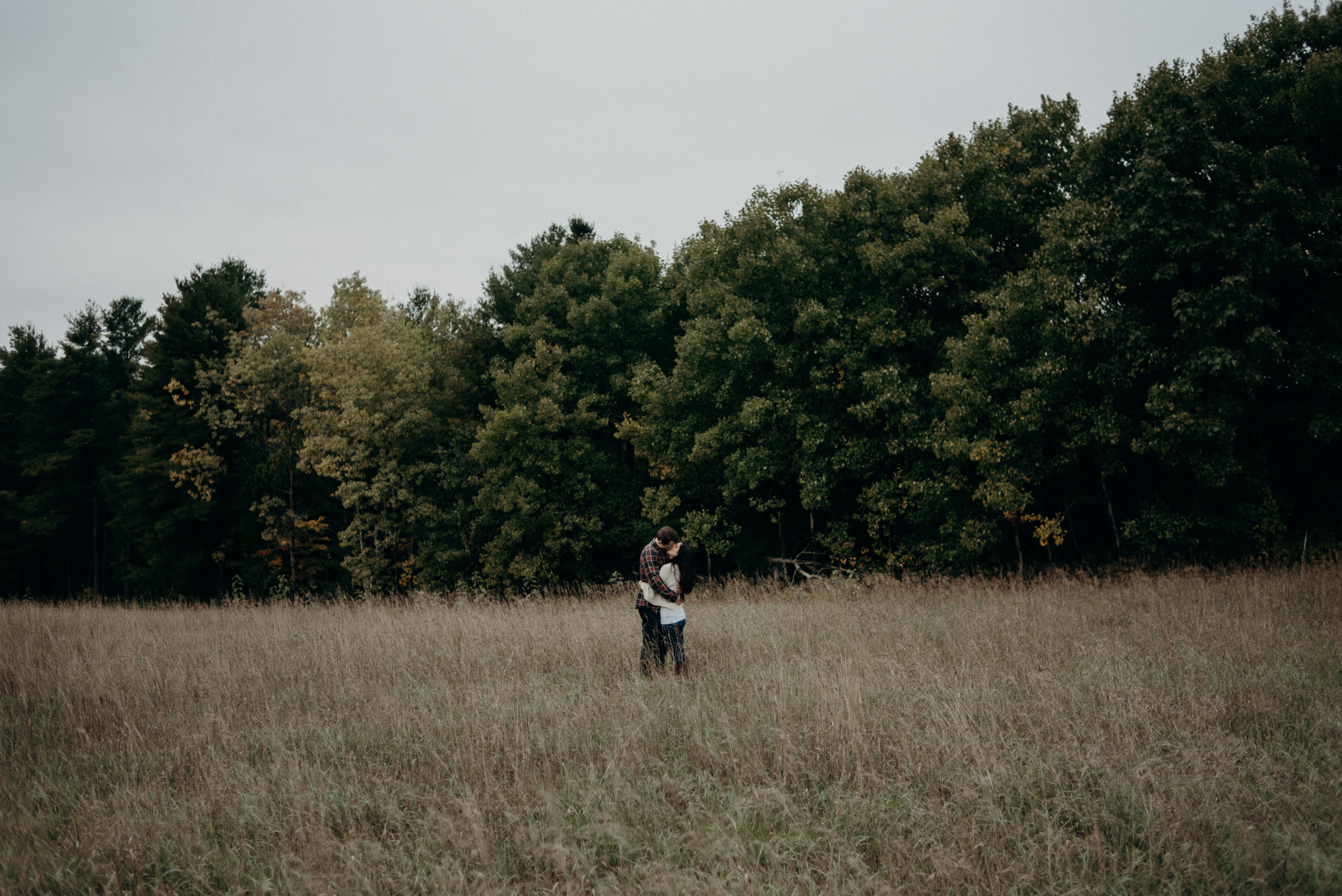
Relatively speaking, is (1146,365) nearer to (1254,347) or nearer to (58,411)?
(1254,347)

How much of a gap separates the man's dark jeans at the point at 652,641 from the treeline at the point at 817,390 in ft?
41.1

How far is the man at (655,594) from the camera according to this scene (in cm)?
727

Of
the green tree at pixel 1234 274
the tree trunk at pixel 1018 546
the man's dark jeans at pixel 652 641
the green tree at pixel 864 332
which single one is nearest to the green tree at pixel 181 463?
the green tree at pixel 864 332

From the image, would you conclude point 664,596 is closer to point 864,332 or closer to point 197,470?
point 864,332

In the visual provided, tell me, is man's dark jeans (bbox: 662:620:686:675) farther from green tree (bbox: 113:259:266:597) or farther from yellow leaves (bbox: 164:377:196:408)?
yellow leaves (bbox: 164:377:196:408)

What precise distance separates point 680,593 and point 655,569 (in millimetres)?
390

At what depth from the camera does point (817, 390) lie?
69.7 feet

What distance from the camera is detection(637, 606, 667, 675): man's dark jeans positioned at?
24.6ft

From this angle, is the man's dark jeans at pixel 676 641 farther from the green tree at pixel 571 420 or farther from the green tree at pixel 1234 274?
the green tree at pixel 571 420

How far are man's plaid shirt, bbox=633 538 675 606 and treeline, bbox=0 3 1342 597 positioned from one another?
12.5 meters

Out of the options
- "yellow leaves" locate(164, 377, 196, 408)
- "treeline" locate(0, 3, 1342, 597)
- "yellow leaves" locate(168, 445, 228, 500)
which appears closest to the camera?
"treeline" locate(0, 3, 1342, 597)

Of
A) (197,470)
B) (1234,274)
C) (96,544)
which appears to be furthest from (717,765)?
(96,544)

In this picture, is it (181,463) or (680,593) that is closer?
(680,593)

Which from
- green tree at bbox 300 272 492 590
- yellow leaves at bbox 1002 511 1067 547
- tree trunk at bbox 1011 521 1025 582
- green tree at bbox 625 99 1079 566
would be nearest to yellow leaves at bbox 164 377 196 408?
green tree at bbox 300 272 492 590
